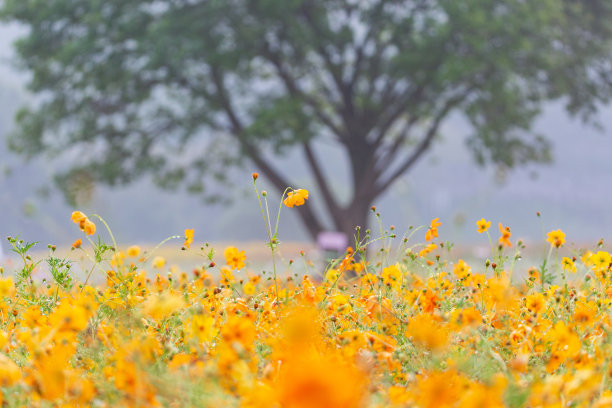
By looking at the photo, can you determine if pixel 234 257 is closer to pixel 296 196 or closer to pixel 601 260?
pixel 296 196

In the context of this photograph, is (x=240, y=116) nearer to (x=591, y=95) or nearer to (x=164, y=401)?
(x=591, y=95)

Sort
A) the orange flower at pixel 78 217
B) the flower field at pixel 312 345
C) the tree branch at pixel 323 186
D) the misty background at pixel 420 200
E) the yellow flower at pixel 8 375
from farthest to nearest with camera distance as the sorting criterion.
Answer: the misty background at pixel 420 200 → the tree branch at pixel 323 186 → the orange flower at pixel 78 217 → the yellow flower at pixel 8 375 → the flower field at pixel 312 345

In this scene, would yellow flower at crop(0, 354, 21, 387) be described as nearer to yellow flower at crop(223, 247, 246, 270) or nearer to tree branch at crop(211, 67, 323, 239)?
yellow flower at crop(223, 247, 246, 270)

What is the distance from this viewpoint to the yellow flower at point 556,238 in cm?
232

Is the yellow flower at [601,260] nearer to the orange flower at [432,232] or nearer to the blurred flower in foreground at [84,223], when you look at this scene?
the orange flower at [432,232]

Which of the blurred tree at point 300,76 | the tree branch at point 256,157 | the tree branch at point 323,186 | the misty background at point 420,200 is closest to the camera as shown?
the blurred tree at point 300,76

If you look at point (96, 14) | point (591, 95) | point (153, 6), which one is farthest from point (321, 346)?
point (591, 95)

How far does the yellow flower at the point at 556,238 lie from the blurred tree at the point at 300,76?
7.47m

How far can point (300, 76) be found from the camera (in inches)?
489

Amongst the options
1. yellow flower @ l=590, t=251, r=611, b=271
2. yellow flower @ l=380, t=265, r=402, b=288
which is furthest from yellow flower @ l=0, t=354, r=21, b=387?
yellow flower @ l=590, t=251, r=611, b=271

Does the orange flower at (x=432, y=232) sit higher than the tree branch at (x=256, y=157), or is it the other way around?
the tree branch at (x=256, y=157)

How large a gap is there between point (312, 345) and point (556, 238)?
1.20 metres

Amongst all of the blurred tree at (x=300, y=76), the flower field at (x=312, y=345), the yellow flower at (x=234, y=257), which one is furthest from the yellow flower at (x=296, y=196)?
the blurred tree at (x=300, y=76)

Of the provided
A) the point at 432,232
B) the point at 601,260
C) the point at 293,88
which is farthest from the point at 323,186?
the point at 601,260
